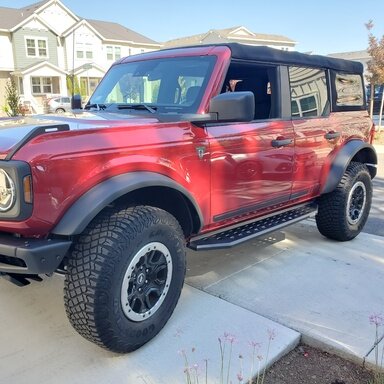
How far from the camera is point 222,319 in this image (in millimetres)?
3041

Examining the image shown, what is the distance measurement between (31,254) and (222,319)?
147 cm

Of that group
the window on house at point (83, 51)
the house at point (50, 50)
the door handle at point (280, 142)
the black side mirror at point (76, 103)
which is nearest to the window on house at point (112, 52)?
the house at point (50, 50)

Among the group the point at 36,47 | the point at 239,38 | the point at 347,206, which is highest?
the point at 239,38

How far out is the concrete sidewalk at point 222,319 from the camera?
99.5 inches

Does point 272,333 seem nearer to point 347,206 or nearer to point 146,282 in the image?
point 146,282

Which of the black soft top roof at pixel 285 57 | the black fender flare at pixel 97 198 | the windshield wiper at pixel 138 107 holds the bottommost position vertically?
the black fender flare at pixel 97 198

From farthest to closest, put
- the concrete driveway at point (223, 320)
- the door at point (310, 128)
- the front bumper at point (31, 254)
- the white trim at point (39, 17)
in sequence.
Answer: the white trim at point (39, 17) < the door at point (310, 128) < the concrete driveway at point (223, 320) < the front bumper at point (31, 254)

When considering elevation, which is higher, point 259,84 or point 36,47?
point 36,47

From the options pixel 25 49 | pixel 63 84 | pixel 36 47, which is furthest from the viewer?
pixel 63 84

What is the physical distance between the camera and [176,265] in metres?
2.85

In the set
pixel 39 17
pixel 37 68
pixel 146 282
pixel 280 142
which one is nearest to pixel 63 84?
pixel 37 68

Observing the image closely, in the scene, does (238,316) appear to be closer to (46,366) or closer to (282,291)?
(282,291)

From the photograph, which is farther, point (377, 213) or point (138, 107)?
point (377, 213)

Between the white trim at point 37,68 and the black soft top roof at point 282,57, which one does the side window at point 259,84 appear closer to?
the black soft top roof at point 282,57
